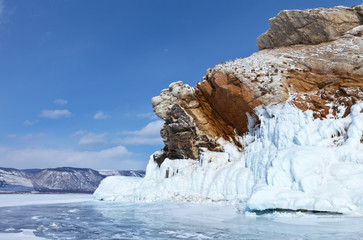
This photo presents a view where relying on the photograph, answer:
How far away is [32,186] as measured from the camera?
3802 inches

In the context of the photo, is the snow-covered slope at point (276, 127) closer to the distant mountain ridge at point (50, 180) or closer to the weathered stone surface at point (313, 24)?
the weathered stone surface at point (313, 24)

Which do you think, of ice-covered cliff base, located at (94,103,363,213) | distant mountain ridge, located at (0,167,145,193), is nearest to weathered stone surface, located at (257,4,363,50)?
ice-covered cliff base, located at (94,103,363,213)

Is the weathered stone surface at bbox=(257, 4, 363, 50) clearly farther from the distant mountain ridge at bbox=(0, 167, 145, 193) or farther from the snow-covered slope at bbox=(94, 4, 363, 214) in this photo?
the distant mountain ridge at bbox=(0, 167, 145, 193)

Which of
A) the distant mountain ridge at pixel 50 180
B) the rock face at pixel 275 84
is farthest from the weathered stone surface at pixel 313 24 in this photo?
the distant mountain ridge at pixel 50 180

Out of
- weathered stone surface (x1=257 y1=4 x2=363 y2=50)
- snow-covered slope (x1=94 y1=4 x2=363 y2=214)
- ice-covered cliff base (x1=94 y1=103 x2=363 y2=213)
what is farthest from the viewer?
weathered stone surface (x1=257 y1=4 x2=363 y2=50)

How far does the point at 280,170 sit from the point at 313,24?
16959mm

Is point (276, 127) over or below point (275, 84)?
below

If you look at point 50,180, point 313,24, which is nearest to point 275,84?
point 313,24

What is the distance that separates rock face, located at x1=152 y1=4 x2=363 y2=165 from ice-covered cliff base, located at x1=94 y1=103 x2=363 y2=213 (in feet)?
4.10

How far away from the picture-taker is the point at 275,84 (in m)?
22.8

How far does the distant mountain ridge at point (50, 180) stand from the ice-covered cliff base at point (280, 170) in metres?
71.4

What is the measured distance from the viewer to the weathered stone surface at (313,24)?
25297 millimetres

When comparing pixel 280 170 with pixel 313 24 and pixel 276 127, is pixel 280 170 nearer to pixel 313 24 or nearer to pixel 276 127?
pixel 276 127

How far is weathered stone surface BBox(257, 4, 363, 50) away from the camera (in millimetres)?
25297
